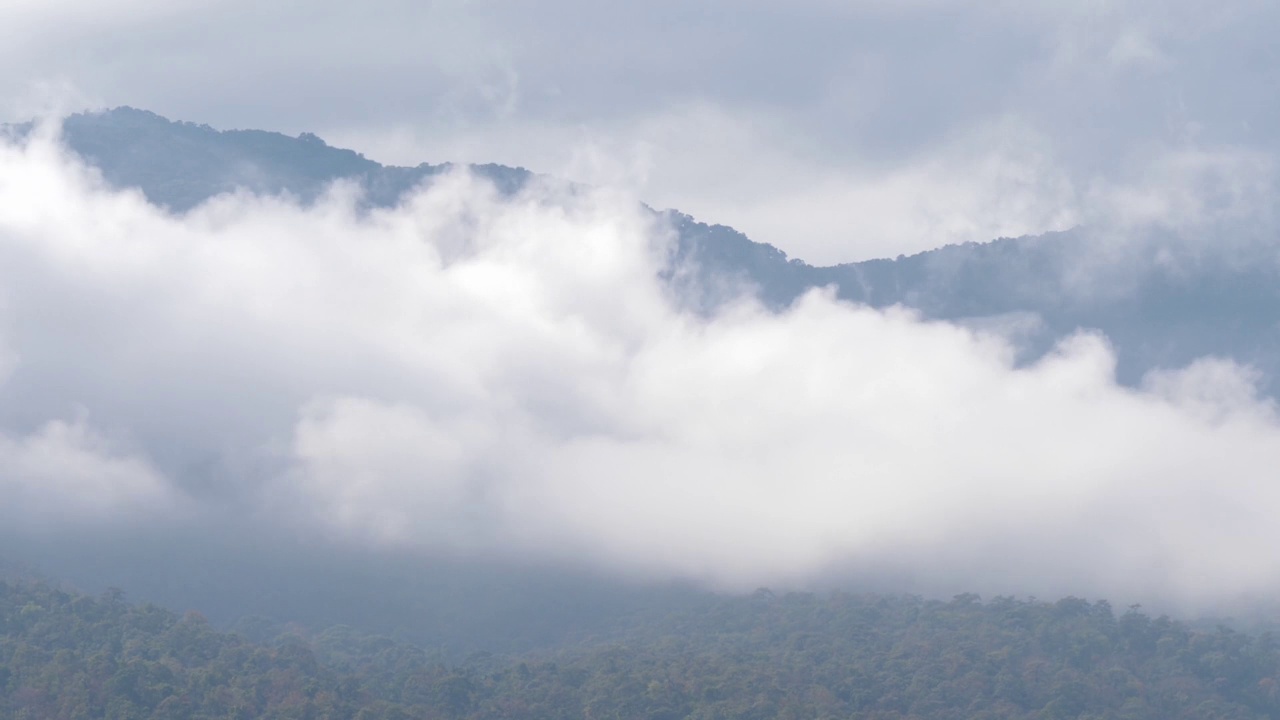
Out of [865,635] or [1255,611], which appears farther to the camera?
[1255,611]

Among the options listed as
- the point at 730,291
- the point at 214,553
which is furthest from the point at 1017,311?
the point at 214,553

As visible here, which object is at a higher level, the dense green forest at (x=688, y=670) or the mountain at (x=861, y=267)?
the mountain at (x=861, y=267)

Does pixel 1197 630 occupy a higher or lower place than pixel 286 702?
higher

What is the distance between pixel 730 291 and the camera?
119 metres

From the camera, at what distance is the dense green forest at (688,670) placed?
5578 centimetres

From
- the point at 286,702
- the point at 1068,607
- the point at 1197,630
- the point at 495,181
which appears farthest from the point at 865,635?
the point at 495,181

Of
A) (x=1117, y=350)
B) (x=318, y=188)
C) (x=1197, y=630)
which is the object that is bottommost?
(x=1197, y=630)

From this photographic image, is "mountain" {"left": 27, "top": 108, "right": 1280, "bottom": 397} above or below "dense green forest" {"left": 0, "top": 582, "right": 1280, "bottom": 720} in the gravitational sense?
above

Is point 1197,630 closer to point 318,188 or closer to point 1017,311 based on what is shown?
point 1017,311

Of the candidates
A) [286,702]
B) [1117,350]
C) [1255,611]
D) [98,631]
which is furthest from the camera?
[1117,350]

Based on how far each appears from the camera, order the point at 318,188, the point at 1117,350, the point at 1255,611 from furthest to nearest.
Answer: the point at 318,188 → the point at 1117,350 → the point at 1255,611

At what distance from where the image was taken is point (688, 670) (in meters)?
62.6

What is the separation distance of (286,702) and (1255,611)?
4941 centimetres

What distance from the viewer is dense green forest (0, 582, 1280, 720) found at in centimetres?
5578
